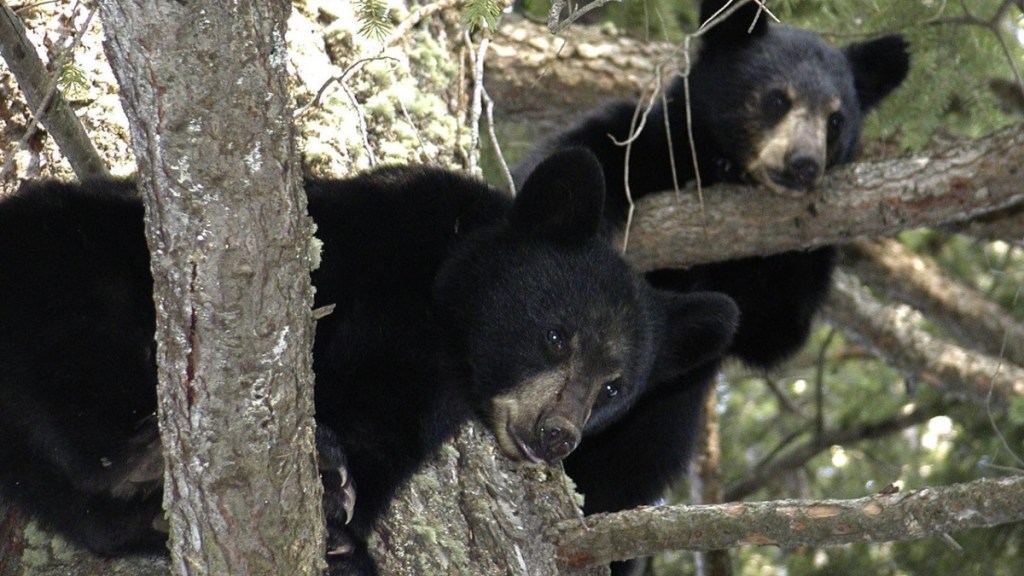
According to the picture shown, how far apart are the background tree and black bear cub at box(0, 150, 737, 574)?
313 mm

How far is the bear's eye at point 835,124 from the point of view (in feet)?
20.8

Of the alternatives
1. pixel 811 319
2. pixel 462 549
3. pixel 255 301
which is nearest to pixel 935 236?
pixel 811 319

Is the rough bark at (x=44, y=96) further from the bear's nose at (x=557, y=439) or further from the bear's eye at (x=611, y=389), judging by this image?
the bear's eye at (x=611, y=389)

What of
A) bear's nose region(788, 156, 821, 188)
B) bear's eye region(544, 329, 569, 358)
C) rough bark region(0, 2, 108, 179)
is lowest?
bear's eye region(544, 329, 569, 358)

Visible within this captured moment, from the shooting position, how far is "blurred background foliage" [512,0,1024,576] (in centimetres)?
611

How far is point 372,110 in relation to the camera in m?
5.05

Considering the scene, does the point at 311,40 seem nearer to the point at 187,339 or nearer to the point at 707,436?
the point at 187,339

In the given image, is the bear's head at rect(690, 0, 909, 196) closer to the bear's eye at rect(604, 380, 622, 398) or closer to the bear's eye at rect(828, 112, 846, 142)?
the bear's eye at rect(828, 112, 846, 142)

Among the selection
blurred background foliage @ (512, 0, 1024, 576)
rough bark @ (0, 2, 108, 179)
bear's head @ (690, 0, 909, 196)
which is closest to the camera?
rough bark @ (0, 2, 108, 179)

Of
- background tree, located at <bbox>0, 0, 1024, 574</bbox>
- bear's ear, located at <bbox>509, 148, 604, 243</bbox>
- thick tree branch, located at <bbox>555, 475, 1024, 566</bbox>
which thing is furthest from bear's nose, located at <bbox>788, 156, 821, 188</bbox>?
thick tree branch, located at <bbox>555, 475, 1024, 566</bbox>

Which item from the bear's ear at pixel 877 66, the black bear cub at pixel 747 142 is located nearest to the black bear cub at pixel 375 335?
the black bear cub at pixel 747 142

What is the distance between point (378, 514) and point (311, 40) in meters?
2.19

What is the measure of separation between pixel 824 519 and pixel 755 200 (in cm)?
293

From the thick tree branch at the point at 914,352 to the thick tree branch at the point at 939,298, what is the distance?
0.37ft
